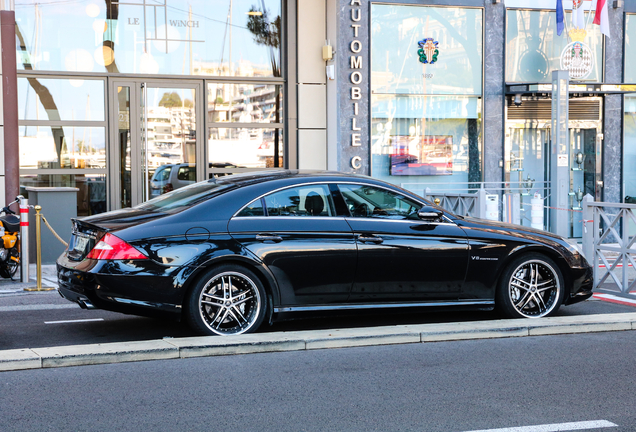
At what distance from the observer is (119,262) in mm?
6598

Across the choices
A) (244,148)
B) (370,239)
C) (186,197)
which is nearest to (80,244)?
(186,197)

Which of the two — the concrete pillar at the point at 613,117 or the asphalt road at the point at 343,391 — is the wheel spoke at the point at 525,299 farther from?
the concrete pillar at the point at 613,117

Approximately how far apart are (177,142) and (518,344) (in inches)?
370

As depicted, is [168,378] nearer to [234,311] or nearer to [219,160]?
[234,311]

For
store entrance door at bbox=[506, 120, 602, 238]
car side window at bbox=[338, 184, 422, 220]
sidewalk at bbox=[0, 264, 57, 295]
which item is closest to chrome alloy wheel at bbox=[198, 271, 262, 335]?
car side window at bbox=[338, 184, 422, 220]

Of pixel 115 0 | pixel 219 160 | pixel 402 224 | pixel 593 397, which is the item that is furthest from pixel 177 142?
pixel 593 397

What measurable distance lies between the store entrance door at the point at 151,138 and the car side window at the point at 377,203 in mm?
7953

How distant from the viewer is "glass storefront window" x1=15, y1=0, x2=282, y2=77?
14.2 metres

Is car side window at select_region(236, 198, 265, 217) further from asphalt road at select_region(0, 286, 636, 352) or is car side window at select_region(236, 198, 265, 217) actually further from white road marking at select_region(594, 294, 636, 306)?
white road marking at select_region(594, 294, 636, 306)

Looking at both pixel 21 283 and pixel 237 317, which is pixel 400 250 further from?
pixel 21 283

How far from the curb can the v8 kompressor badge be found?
860cm

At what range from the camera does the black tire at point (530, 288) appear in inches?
309

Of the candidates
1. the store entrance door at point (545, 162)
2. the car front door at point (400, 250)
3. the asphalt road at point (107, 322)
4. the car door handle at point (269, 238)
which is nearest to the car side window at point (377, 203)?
the car front door at point (400, 250)

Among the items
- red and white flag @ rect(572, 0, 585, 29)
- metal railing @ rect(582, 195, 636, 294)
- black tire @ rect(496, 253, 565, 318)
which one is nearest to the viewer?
black tire @ rect(496, 253, 565, 318)
